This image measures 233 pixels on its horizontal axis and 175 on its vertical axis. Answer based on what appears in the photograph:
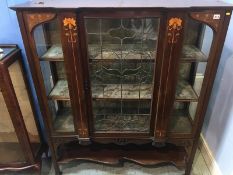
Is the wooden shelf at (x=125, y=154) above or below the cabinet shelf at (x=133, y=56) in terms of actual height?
below

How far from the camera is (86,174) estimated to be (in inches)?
68.2

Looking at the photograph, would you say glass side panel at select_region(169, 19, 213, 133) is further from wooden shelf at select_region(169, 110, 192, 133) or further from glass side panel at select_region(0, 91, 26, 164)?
glass side panel at select_region(0, 91, 26, 164)

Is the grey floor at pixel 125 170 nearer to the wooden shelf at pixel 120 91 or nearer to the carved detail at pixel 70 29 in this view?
the wooden shelf at pixel 120 91

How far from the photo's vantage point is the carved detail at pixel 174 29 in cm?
107

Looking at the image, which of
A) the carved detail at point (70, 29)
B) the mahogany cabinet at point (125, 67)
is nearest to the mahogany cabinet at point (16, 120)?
the mahogany cabinet at point (125, 67)

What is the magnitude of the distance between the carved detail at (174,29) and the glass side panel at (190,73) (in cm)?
6

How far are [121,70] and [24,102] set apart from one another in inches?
A: 28.1

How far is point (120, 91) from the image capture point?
4.58 feet

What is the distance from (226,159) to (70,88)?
115cm

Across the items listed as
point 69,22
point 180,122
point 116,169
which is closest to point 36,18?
point 69,22

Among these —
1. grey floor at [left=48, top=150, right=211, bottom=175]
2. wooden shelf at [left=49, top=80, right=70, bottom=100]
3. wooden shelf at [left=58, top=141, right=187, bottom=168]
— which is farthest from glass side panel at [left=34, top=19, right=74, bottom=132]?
grey floor at [left=48, top=150, right=211, bottom=175]

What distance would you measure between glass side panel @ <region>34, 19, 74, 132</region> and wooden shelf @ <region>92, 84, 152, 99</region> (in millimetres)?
195

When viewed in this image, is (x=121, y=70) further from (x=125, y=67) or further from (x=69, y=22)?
(x=69, y=22)

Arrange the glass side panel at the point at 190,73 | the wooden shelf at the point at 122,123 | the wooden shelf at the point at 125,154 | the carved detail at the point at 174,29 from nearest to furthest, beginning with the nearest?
the carved detail at the point at 174,29, the glass side panel at the point at 190,73, the wooden shelf at the point at 122,123, the wooden shelf at the point at 125,154
